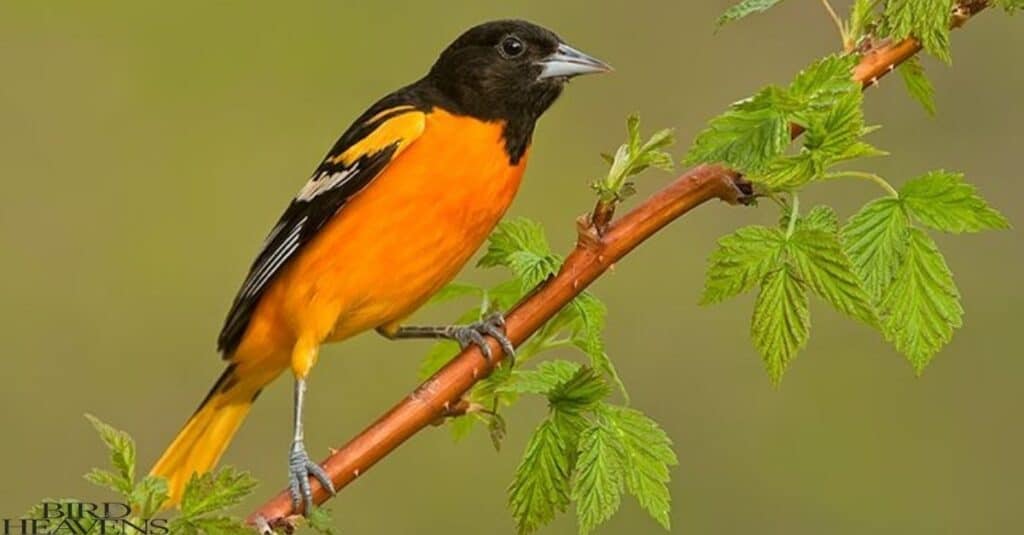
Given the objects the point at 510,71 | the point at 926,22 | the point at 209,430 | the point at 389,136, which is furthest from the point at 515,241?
the point at 209,430

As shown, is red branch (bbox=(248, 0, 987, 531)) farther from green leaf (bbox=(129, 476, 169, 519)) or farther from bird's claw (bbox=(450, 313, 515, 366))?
green leaf (bbox=(129, 476, 169, 519))

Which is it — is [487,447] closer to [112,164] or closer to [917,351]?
[112,164]

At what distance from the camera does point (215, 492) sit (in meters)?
1.68

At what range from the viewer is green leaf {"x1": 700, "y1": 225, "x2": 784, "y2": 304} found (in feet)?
6.10

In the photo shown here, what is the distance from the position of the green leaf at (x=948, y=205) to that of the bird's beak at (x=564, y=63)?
40.2 inches

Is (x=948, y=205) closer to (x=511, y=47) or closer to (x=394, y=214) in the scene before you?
(x=394, y=214)

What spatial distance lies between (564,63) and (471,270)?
103 inches

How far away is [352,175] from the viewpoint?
2869 millimetres

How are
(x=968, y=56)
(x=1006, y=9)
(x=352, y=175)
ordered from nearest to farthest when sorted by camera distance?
1. (x=1006, y=9)
2. (x=352, y=175)
3. (x=968, y=56)

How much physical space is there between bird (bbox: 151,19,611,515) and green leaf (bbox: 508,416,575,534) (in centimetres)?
78

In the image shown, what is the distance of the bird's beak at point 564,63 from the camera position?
2900mm

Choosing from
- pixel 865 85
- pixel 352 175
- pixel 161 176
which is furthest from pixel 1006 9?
pixel 161 176

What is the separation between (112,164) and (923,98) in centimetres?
528

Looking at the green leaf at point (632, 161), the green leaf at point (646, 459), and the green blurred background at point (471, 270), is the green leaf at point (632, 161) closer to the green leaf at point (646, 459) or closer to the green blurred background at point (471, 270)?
the green leaf at point (646, 459)
